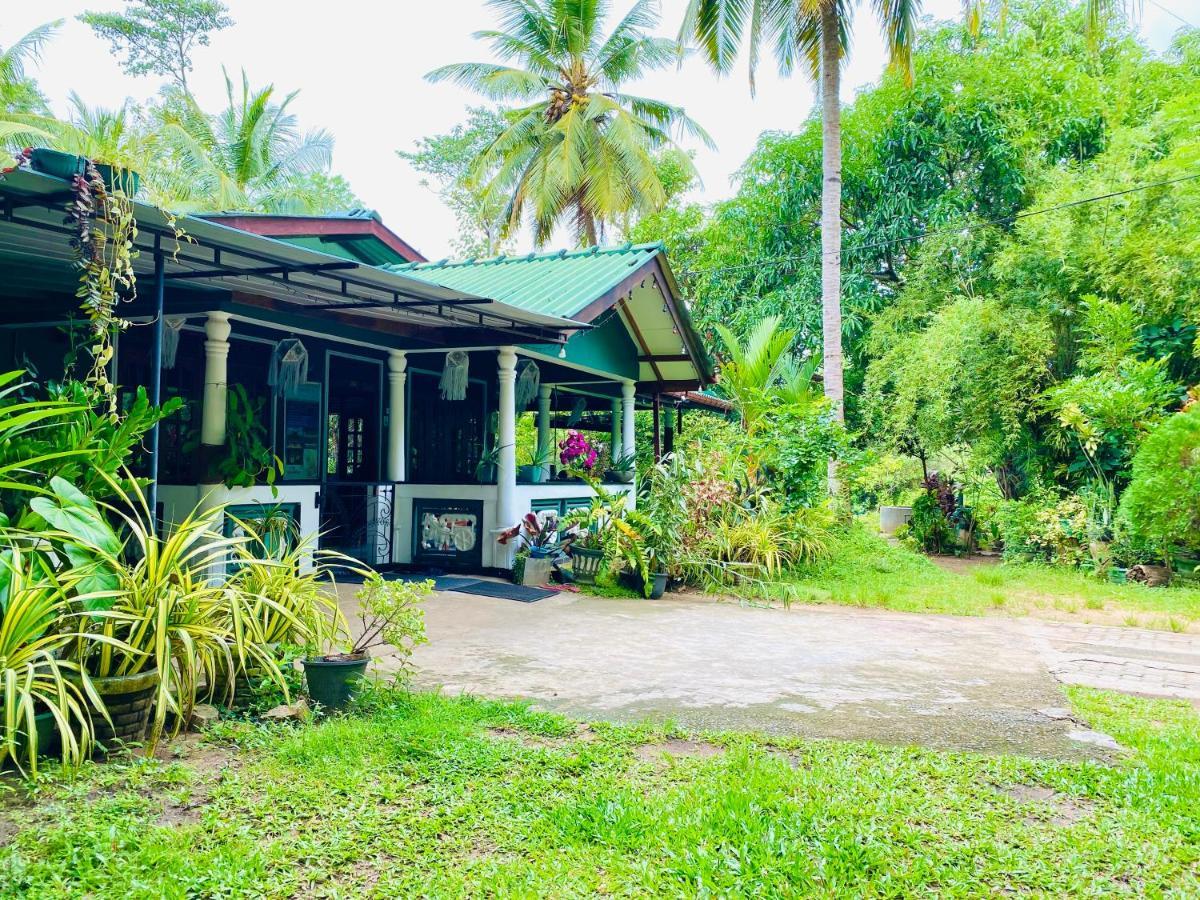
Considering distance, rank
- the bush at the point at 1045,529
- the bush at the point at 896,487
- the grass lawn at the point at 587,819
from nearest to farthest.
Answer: the grass lawn at the point at 587,819
the bush at the point at 1045,529
the bush at the point at 896,487

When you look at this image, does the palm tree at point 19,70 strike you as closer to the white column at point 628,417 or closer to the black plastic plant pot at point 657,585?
the white column at point 628,417

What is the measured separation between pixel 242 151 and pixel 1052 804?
2350cm

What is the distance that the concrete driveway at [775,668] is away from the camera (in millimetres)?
4371

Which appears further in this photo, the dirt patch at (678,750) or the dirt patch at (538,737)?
the dirt patch at (538,737)

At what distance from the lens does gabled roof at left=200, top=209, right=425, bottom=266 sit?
24.6 ft

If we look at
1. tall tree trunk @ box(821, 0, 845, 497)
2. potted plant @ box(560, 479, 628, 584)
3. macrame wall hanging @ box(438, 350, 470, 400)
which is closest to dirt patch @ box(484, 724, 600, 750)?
potted plant @ box(560, 479, 628, 584)

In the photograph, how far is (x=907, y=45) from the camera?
12844mm

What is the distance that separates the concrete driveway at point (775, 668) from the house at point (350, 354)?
1801 millimetres

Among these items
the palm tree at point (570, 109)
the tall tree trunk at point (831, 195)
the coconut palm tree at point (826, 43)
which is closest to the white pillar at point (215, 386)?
the coconut palm tree at point (826, 43)

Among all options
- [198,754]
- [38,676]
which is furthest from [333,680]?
[38,676]

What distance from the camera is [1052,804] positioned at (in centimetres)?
329

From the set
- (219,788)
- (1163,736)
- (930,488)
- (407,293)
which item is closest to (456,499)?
(407,293)

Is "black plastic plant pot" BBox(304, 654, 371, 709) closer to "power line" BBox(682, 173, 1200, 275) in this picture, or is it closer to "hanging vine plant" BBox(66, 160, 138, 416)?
"hanging vine plant" BBox(66, 160, 138, 416)

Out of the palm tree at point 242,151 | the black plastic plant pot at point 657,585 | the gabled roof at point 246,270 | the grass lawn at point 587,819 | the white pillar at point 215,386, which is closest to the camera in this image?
the grass lawn at point 587,819
